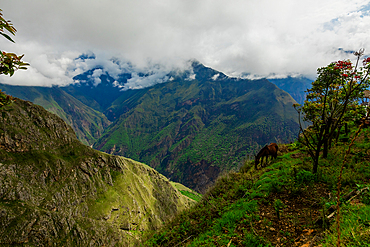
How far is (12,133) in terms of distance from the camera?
215 feet

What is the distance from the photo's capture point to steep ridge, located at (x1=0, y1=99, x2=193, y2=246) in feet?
186

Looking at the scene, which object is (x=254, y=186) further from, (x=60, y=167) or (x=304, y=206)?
(x=60, y=167)

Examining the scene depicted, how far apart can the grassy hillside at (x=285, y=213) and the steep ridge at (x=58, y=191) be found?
123 feet

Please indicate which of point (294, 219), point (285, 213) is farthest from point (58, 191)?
point (294, 219)

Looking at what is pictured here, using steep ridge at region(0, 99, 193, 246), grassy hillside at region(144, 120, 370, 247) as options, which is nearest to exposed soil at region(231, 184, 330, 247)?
grassy hillside at region(144, 120, 370, 247)

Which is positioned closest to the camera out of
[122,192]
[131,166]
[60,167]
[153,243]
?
[153,243]

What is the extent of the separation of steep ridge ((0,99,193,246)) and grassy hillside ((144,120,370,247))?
123ft

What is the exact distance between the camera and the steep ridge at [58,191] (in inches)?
2227

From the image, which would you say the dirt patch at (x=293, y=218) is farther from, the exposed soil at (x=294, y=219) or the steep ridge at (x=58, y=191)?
the steep ridge at (x=58, y=191)

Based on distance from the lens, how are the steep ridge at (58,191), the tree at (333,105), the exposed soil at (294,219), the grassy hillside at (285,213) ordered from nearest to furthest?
the grassy hillside at (285,213) < the exposed soil at (294,219) < the tree at (333,105) < the steep ridge at (58,191)

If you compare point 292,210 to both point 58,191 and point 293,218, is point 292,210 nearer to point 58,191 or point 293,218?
point 293,218

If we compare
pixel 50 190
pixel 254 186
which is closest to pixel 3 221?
pixel 50 190

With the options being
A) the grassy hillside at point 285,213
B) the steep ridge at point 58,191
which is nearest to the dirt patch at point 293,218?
the grassy hillside at point 285,213

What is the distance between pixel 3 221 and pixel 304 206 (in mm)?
82574
